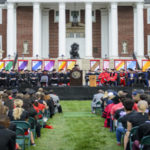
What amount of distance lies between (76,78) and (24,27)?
655 inches

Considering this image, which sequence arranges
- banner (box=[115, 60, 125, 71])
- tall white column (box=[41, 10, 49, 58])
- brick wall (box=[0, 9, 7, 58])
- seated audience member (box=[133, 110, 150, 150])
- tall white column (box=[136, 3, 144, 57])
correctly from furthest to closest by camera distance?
Answer: tall white column (box=[41, 10, 49, 58]), brick wall (box=[0, 9, 7, 58]), tall white column (box=[136, 3, 144, 57]), banner (box=[115, 60, 125, 71]), seated audience member (box=[133, 110, 150, 150])

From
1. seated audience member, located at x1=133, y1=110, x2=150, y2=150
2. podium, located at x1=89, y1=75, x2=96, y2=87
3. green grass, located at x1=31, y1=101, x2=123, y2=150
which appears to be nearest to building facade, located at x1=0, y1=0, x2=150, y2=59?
podium, located at x1=89, y1=75, x2=96, y2=87

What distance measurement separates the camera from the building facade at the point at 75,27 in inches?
1335

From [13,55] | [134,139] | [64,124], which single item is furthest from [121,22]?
[134,139]

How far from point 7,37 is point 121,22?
44.8 feet

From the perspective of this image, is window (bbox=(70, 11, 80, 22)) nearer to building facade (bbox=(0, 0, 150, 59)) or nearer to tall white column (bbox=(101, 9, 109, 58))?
building facade (bbox=(0, 0, 150, 59))

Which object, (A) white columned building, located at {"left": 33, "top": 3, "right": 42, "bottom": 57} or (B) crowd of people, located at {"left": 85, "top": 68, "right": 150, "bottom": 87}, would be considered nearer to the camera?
(B) crowd of people, located at {"left": 85, "top": 68, "right": 150, "bottom": 87}

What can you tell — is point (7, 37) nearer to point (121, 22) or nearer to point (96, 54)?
point (96, 54)

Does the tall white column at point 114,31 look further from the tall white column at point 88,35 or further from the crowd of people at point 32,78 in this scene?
the crowd of people at point 32,78

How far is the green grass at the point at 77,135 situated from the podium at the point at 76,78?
323 inches

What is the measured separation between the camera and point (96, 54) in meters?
37.4

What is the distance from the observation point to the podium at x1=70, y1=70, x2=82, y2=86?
837 inches

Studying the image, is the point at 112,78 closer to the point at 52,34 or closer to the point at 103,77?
the point at 103,77

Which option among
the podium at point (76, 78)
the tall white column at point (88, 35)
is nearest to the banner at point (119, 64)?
the tall white column at point (88, 35)
